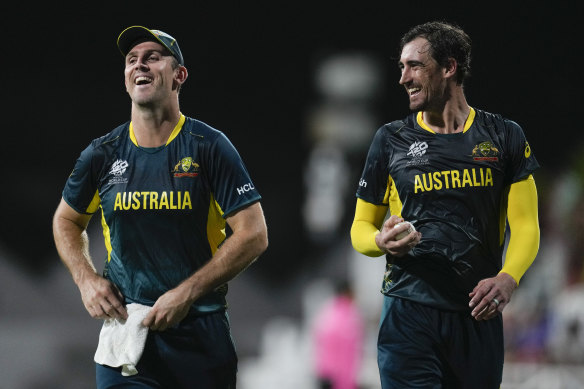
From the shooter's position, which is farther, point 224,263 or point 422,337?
point 422,337

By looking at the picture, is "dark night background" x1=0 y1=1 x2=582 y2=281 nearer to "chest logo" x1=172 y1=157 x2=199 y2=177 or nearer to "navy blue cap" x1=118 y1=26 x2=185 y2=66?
"navy blue cap" x1=118 y1=26 x2=185 y2=66

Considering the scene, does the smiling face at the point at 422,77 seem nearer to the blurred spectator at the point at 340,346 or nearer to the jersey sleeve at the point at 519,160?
the jersey sleeve at the point at 519,160

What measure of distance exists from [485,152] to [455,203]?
261 mm

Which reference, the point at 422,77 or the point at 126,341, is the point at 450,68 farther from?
the point at 126,341

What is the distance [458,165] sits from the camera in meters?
3.79

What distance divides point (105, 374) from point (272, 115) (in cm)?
940

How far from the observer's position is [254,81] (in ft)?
41.9

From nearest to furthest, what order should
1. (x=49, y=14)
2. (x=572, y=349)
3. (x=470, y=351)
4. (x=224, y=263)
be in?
(x=224, y=263), (x=470, y=351), (x=572, y=349), (x=49, y=14)

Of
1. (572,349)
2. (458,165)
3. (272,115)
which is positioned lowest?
(572,349)

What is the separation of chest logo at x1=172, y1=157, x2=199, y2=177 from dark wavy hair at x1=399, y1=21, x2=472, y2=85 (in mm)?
1109

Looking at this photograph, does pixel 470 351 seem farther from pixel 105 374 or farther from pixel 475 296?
pixel 105 374

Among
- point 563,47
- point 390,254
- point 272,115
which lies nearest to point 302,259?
point 272,115

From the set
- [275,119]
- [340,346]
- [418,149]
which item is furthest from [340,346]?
[418,149]

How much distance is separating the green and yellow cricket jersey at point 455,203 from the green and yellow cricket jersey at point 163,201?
0.71m
